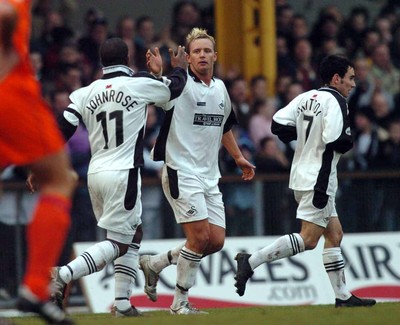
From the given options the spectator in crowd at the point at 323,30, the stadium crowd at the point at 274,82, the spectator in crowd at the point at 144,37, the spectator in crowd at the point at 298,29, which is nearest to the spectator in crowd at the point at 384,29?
the stadium crowd at the point at 274,82

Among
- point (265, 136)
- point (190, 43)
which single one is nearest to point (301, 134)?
point (190, 43)

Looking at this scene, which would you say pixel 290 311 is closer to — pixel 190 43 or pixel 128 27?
pixel 190 43

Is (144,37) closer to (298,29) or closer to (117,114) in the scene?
(298,29)

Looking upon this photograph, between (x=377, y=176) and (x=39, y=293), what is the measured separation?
962 cm

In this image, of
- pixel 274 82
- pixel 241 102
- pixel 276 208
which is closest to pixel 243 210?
pixel 276 208

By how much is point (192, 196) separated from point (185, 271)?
0.66m

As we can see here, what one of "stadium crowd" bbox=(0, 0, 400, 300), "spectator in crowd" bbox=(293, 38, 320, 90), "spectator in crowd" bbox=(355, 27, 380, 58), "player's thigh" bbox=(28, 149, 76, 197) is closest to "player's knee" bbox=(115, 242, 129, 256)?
"player's thigh" bbox=(28, 149, 76, 197)

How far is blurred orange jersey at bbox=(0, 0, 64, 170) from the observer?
739cm

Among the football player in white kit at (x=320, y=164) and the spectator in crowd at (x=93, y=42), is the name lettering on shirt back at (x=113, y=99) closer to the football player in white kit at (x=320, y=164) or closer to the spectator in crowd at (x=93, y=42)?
the football player in white kit at (x=320, y=164)

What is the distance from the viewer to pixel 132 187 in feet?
35.5

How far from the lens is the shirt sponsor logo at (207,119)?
455 inches

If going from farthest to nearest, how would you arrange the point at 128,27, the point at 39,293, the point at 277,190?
the point at 128,27 < the point at 277,190 < the point at 39,293

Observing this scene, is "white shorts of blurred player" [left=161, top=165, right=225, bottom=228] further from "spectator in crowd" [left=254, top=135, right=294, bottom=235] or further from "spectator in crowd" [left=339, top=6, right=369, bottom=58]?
"spectator in crowd" [left=339, top=6, right=369, bottom=58]

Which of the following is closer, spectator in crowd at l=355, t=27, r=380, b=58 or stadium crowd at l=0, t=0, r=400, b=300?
stadium crowd at l=0, t=0, r=400, b=300
